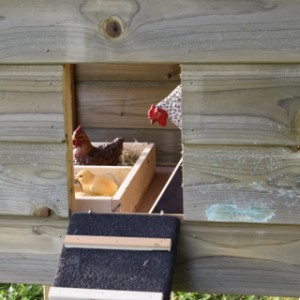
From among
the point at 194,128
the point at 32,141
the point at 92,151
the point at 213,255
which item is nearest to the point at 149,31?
the point at 194,128

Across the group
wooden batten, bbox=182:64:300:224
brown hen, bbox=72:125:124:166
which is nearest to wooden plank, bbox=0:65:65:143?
wooden batten, bbox=182:64:300:224

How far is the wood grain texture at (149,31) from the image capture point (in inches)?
56.6

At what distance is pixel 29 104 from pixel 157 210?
43 centimetres

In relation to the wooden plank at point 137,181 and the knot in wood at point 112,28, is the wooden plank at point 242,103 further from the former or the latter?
the wooden plank at point 137,181

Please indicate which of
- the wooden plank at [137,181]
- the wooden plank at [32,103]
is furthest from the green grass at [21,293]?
the wooden plank at [32,103]

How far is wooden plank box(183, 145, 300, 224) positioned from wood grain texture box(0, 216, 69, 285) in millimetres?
328

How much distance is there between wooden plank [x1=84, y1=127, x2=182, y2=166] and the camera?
8.14 ft

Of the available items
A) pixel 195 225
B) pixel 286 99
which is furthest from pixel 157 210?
pixel 286 99

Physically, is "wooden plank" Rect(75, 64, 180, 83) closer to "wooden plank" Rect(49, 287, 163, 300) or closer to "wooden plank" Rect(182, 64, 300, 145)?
"wooden plank" Rect(182, 64, 300, 145)

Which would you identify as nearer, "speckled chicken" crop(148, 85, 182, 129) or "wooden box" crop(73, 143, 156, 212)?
"wooden box" crop(73, 143, 156, 212)

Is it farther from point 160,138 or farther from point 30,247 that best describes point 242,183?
point 160,138

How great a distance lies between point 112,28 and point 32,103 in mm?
251

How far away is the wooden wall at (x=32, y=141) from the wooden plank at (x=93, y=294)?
243mm

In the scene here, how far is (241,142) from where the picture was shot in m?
1.50
